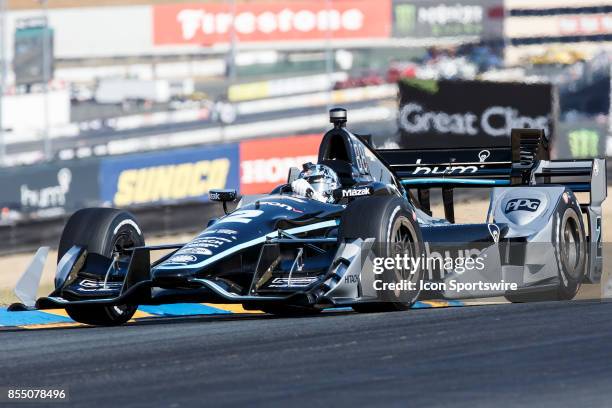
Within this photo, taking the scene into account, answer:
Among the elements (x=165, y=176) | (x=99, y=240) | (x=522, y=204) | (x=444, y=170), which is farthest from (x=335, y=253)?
(x=165, y=176)

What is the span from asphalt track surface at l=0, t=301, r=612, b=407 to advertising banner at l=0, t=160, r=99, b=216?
1232cm

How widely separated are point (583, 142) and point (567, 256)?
18263 millimetres

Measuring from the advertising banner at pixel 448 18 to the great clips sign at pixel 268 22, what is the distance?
1.00 meters

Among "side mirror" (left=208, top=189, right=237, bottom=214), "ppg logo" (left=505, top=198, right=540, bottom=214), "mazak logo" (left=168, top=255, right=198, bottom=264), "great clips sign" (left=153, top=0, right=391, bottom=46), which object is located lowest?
"mazak logo" (left=168, top=255, right=198, bottom=264)

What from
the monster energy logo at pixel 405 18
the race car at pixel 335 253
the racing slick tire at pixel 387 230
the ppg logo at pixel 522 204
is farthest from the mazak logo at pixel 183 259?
the monster energy logo at pixel 405 18

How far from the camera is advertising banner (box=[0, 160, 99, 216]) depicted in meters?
21.8

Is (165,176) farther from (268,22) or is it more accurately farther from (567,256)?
(268,22)

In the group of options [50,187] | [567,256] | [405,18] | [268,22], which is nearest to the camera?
[567,256]

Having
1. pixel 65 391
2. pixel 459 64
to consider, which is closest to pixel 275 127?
pixel 459 64

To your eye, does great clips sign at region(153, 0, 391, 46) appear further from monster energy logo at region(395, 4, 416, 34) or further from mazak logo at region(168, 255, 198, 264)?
mazak logo at region(168, 255, 198, 264)

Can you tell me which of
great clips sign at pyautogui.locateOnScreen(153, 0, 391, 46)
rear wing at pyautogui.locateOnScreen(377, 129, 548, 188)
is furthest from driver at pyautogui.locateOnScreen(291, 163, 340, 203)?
great clips sign at pyautogui.locateOnScreen(153, 0, 391, 46)

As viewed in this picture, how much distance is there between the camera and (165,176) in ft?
76.5

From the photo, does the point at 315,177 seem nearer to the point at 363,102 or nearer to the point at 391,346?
the point at 391,346

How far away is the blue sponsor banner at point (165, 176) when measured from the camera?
22797 mm
